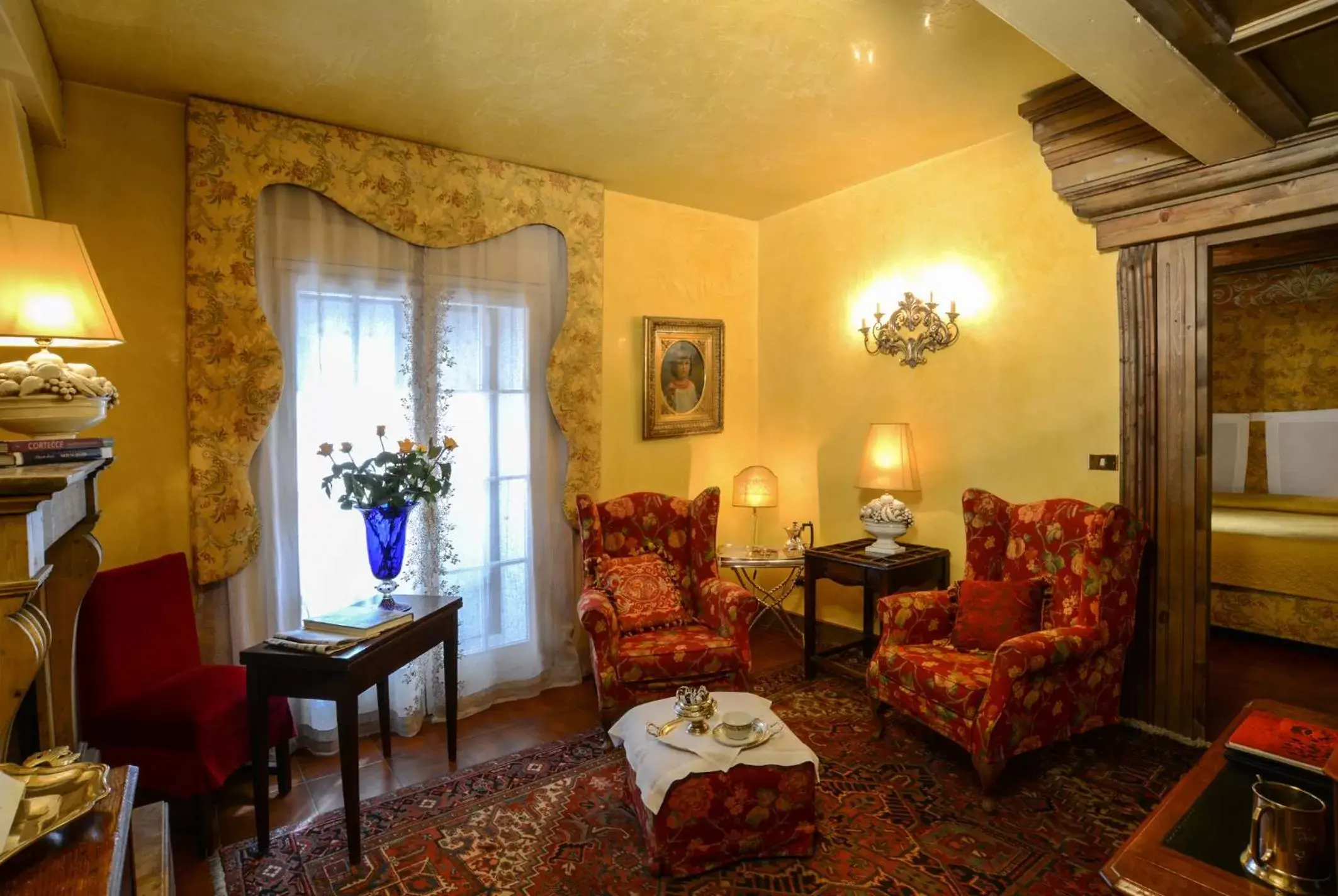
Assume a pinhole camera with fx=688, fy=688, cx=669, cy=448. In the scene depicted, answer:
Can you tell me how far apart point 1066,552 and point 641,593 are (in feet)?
6.39

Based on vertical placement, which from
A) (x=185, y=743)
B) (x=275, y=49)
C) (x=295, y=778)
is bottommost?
(x=295, y=778)

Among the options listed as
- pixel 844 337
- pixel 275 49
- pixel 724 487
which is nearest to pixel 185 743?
pixel 275 49

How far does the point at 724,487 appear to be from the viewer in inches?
187

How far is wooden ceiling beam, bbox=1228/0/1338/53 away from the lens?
1657mm

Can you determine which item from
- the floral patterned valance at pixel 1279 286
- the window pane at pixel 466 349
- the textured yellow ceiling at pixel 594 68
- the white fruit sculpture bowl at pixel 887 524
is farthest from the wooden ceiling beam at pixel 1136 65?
the floral patterned valance at pixel 1279 286

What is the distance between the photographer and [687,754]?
2195 mm

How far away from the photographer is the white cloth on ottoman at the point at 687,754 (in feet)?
6.97

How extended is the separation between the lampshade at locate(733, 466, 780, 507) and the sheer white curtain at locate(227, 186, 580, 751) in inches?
45.5

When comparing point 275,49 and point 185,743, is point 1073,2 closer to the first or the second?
point 275,49

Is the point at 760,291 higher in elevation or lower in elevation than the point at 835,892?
higher

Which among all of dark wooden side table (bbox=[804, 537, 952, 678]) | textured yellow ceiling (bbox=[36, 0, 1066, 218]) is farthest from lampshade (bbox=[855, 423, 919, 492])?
textured yellow ceiling (bbox=[36, 0, 1066, 218])

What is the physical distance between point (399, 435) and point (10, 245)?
1735mm

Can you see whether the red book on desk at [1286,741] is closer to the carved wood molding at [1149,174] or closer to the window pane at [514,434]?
the carved wood molding at [1149,174]

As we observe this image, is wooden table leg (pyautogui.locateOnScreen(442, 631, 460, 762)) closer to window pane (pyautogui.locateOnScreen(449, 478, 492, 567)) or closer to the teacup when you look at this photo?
window pane (pyautogui.locateOnScreen(449, 478, 492, 567))
